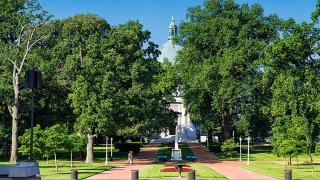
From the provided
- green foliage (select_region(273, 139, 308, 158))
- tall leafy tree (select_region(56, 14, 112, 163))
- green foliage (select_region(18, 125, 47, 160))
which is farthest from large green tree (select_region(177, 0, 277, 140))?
green foliage (select_region(18, 125, 47, 160))

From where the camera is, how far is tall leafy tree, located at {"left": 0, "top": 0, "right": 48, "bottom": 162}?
43406mm

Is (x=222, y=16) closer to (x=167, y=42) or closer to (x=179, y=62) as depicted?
(x=179, y=62)

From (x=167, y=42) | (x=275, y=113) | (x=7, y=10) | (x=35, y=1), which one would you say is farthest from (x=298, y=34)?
(x=167, y=42)

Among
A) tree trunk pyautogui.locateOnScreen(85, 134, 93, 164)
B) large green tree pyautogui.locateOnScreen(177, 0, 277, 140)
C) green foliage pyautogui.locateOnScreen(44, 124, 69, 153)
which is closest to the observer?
green foliage pyautogui.locateOnScreen(44, 124, 69, 153)

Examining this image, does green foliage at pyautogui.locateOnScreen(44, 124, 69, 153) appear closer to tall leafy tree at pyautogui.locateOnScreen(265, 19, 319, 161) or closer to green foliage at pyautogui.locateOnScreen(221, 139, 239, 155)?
tall leafy tree at pyautogui.locateOnScreen(265, 19, 319, 161)

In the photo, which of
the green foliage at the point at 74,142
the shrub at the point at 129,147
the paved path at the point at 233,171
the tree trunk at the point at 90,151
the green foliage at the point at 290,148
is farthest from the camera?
the shrub at the point at 129,147

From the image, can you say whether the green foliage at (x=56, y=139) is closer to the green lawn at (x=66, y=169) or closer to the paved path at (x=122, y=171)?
the green lawn at (x=66, y=169)

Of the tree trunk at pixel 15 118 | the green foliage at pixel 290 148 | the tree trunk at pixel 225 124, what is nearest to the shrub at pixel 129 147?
the tree trunk at pixel 225 124

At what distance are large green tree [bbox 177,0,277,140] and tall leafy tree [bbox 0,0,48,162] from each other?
18.9 m

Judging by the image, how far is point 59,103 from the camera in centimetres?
4969

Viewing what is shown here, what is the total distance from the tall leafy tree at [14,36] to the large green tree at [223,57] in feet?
62.0

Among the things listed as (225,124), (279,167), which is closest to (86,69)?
(279,167)

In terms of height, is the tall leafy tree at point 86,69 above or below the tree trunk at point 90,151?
above

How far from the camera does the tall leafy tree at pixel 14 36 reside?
43406mm
